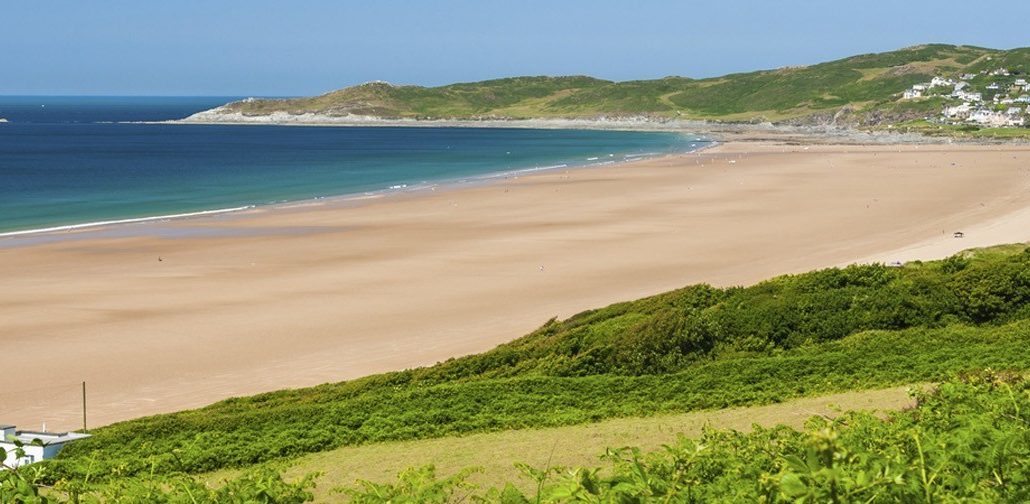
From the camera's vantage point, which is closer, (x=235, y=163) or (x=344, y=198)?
(x=344, y=198)

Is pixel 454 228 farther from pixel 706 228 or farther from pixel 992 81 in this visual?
pixel 992 81

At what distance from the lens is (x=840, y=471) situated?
3777 millimetres

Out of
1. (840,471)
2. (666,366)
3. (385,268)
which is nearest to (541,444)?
(666,366)

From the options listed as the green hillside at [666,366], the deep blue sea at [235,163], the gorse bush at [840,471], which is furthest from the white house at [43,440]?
the deep blue sea at [235,163]

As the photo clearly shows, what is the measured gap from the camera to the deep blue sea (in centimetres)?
5847

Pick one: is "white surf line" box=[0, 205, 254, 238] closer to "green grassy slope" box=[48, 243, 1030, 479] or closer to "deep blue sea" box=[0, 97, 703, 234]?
"deep blue sea" box=[0, 97, 703, 234]

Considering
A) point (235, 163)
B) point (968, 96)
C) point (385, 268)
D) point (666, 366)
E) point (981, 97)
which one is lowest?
point (385, 268)

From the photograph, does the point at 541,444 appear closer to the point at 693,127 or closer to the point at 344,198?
the point at 344,198

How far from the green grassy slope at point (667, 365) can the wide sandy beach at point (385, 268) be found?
5120mm

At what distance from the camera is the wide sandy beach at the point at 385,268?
2283 cm

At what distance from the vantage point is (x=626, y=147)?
369 feet

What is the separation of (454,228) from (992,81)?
151952 mm

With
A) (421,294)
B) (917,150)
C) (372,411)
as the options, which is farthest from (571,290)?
(917,150)

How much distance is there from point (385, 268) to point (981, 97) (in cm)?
14583
